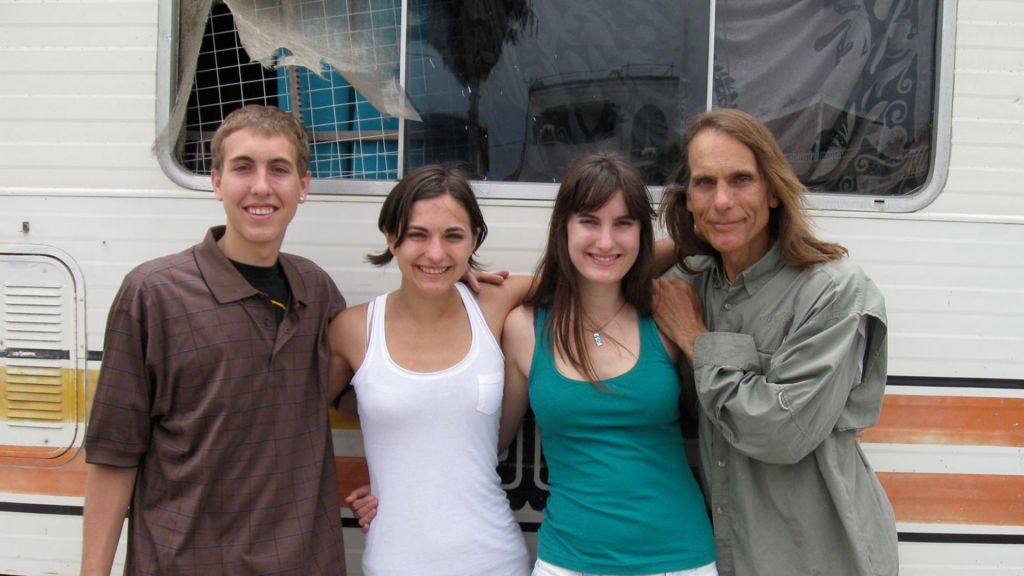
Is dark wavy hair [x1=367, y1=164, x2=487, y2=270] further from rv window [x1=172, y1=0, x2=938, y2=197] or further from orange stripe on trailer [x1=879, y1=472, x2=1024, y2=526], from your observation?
orange stripe on trailer [x1=879, y1=472, x2=1024, y2=526]

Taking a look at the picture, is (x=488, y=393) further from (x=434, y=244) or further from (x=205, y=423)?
(x=205, y=423)

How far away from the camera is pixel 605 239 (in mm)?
1695

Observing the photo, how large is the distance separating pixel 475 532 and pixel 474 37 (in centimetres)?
140

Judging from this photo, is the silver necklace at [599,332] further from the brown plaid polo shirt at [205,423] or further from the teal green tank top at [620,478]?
the brown plaid polo shirt at [205,423]

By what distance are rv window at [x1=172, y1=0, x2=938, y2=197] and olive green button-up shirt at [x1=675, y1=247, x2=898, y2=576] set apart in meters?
0.63

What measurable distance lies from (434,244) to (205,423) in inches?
25.4

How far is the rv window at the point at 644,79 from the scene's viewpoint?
2.13m

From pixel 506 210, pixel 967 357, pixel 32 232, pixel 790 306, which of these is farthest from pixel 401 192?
pixel 967 357

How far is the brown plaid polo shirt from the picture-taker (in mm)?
1552

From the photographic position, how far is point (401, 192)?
1755mm

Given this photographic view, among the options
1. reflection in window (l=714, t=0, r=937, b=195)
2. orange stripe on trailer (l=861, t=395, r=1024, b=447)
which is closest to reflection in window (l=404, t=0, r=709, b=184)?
reflection in window (l=714, t=0, r=937, b=195)

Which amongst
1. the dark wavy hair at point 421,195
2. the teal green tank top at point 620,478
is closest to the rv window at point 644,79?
the dark wavy hair at point 421,195

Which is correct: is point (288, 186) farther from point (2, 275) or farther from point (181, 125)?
point (2, 275)

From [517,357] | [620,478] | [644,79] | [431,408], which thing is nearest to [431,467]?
[431,408]
